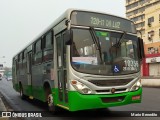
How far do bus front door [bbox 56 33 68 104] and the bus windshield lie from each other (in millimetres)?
629

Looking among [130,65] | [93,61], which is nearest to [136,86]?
[130,65]

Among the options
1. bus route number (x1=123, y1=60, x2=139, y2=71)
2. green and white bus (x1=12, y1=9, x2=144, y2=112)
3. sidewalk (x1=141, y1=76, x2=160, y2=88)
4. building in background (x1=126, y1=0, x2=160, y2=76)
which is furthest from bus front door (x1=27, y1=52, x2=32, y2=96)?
building in background (x1=126, y1=0, x2=160, y2=76)

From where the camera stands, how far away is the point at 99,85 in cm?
855

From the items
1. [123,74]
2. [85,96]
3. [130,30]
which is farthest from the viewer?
[130,30]

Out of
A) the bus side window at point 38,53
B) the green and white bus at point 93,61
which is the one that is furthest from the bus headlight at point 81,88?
the bus side window at point 38,53

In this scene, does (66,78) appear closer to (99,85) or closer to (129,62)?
(99,85)

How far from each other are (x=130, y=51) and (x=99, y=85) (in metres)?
1.64

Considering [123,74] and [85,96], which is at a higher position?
[123,74]

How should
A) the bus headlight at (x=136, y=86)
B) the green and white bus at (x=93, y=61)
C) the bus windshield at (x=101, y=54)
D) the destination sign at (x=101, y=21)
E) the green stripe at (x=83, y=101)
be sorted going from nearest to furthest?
the green stripe at (x=83, y=101)
the green and white bus at (x=93, y=61)
the bus windshield at (x=101, y=54)
the destination sign at (x=101, y=21)
the bus headlight at (x=136, y=86)

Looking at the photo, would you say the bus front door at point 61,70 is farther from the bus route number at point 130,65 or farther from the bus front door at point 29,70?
the bus front door at point 29,70

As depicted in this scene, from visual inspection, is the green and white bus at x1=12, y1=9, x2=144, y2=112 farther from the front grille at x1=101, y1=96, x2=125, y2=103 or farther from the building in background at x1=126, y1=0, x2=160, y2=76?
the building in background at x1=126, y1=0, x2=160, y2=76

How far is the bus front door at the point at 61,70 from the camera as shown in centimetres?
903

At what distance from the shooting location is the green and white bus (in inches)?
332

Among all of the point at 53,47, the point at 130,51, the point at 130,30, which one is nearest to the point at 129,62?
the point at 130,51
